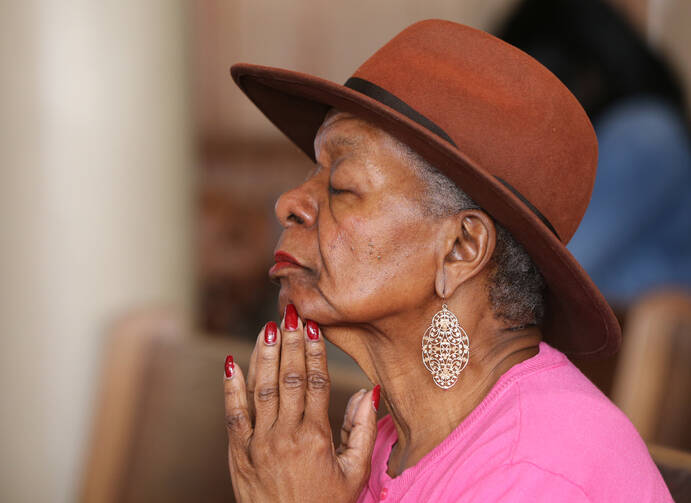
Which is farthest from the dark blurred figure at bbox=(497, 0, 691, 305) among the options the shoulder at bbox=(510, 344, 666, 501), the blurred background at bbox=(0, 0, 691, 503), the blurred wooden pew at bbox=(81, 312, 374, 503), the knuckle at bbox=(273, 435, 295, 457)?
the knuckle at bbox=(273, 435, 295, 457)

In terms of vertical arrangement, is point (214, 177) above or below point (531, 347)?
below

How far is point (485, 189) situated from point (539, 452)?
13.5 inches

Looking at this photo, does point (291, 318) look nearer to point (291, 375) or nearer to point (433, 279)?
point (291, 375)

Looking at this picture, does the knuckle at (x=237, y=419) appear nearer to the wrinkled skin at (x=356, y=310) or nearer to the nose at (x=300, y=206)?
the wrinkled skin at (x=356, y=310)

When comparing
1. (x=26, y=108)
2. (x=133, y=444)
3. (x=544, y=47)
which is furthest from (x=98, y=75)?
(x=544, y=47)

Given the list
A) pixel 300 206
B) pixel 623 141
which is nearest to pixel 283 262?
pixel 300 206

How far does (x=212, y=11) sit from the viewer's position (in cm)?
508

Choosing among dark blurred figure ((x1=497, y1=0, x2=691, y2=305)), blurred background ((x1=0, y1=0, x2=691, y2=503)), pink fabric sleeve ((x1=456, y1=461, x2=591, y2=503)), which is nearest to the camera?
pink fabric sleeve ((x1=456, y1=461, x2=591, y2=503))

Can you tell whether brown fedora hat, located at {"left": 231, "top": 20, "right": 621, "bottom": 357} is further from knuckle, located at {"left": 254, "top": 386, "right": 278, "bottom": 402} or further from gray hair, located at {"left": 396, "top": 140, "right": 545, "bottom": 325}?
knuckle, located at {"left": 254, "top": 386, "right": 278, "bottom": 402}

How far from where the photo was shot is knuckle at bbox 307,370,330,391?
1.17 meters

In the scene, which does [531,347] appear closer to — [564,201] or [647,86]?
[564,201]

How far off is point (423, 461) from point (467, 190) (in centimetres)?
39

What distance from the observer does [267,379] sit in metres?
1.17

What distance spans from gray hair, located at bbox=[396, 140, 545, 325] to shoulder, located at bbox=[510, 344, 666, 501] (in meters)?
0.11
